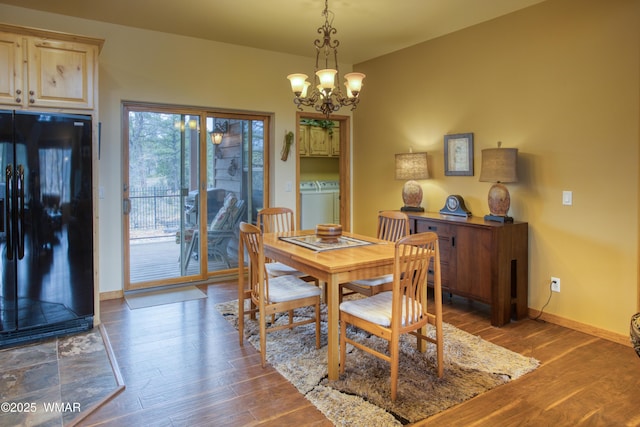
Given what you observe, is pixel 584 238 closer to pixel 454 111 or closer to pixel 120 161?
pixel 454 111

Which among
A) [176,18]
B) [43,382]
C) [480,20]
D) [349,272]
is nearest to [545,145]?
[480,20]

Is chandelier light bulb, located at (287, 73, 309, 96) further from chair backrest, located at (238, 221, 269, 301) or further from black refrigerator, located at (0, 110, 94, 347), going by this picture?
black refrigerator, located at (0, 110, 94, 347)

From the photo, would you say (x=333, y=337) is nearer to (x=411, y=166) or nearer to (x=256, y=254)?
(x=256, y=254)

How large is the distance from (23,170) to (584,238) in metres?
4.36

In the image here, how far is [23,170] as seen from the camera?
313 centimetres

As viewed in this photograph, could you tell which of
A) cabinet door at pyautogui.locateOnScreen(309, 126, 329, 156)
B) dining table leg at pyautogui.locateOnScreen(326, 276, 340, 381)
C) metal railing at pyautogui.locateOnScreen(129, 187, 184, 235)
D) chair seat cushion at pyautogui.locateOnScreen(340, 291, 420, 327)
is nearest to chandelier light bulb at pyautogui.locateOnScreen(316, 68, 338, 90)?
dining table leg at pyautogui.locateOnScreen(326, 276, 340, 381)

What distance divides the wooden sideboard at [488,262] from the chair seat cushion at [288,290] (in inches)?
60.2

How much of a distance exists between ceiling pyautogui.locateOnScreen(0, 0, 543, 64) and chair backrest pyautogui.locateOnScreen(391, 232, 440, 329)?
2.33 meters

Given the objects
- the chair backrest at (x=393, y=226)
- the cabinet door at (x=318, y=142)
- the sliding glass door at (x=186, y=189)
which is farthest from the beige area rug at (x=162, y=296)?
the cabinet door at (x=318, y=142)

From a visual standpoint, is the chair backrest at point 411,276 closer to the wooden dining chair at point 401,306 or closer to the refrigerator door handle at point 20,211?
the wooden dining chair at point 401,306

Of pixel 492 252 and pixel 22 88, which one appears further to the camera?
pixel 492 252

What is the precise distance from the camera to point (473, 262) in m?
3.75

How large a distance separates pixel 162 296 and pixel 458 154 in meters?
3.41

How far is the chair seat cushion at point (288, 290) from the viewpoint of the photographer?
2.90m
